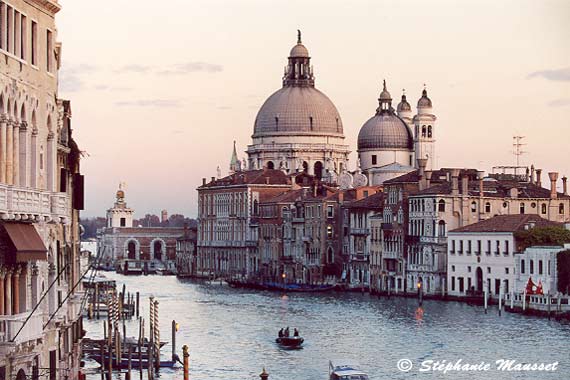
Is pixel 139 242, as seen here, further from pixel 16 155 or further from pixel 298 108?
pixel 16 155

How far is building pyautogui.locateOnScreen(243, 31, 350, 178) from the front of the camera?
267ft

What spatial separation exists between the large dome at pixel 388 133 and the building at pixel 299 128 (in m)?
5.24

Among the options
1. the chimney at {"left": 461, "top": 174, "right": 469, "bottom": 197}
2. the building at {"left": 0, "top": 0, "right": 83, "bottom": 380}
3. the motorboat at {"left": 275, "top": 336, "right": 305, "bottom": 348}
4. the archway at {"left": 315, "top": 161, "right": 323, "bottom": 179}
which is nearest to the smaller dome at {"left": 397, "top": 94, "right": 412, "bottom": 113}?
the archway at {"left": 315, "top": 161, "right": 323, "bottom": 179}

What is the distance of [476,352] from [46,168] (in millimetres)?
16501

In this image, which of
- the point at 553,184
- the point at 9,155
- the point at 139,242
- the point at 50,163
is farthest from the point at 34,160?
the point at 139,242

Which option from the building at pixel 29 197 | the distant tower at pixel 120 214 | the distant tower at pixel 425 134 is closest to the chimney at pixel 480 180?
the distant tower at pixel 425 134

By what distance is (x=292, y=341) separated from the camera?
30469 mm

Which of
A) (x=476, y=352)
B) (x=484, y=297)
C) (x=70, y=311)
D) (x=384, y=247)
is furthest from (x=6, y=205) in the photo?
(x=384, y=247)

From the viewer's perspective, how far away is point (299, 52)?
82.8 m

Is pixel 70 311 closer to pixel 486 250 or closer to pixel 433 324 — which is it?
pixel 433 324

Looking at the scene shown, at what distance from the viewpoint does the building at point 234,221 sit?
73.8m

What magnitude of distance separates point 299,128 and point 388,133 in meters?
7.35

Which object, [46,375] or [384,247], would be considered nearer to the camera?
[46,375]

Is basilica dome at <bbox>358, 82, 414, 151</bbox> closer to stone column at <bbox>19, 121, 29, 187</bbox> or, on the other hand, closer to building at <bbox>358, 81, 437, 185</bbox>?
building at <bbox>358, 81, 437, 185</bbox>
